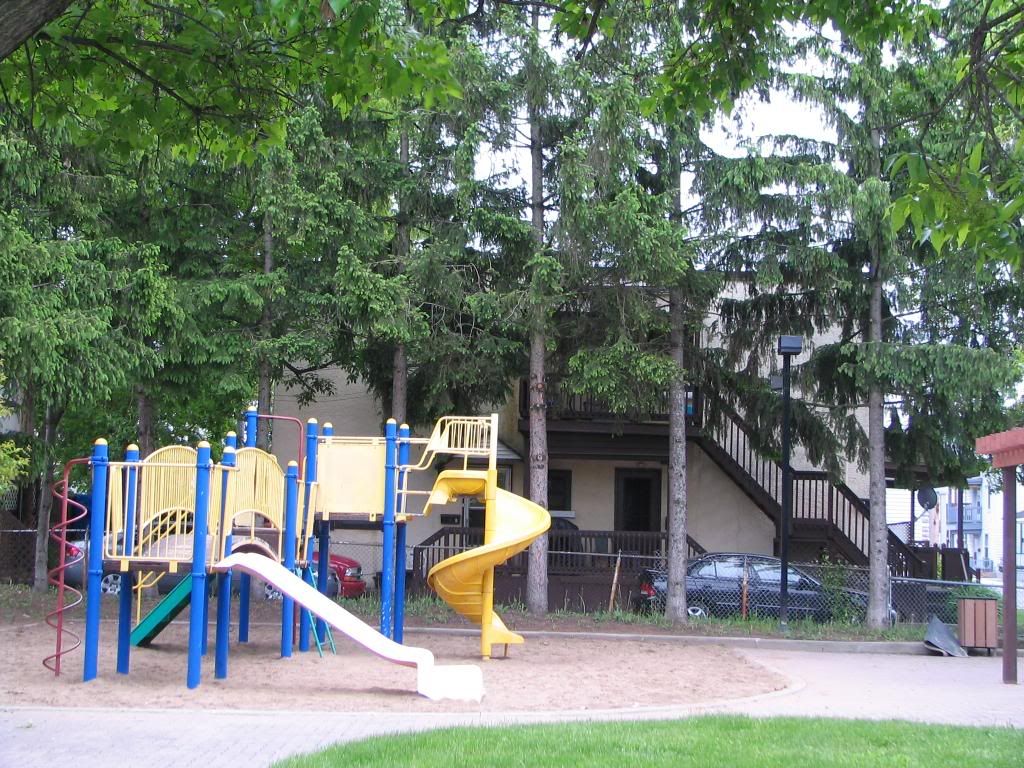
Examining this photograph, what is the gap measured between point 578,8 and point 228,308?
41.3ft

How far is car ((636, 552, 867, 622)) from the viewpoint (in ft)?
65.6

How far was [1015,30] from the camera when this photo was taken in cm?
745

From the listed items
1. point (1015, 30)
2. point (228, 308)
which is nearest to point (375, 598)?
point (228, 308)

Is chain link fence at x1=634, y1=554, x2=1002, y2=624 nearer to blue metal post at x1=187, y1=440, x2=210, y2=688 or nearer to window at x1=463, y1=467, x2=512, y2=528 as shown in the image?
window at x1=463, y1=467, x2=512, y2=528

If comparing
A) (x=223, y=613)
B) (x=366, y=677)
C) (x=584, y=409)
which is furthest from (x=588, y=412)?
(x=223, y=613)

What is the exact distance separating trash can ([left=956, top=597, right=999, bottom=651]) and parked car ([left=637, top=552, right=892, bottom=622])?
262cm

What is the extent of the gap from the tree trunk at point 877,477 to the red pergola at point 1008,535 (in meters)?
4.75

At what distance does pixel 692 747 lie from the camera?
7434 millimetres

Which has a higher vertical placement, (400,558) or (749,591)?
(400,558)

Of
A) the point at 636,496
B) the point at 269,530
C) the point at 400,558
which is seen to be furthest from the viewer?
the point at 636,496

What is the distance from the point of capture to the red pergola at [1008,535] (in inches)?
541

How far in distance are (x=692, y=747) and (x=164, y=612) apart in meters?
8.52

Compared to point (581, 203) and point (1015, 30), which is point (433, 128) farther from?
point (1015, 30)

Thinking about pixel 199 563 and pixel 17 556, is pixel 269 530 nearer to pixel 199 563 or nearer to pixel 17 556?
pixel 199 563
